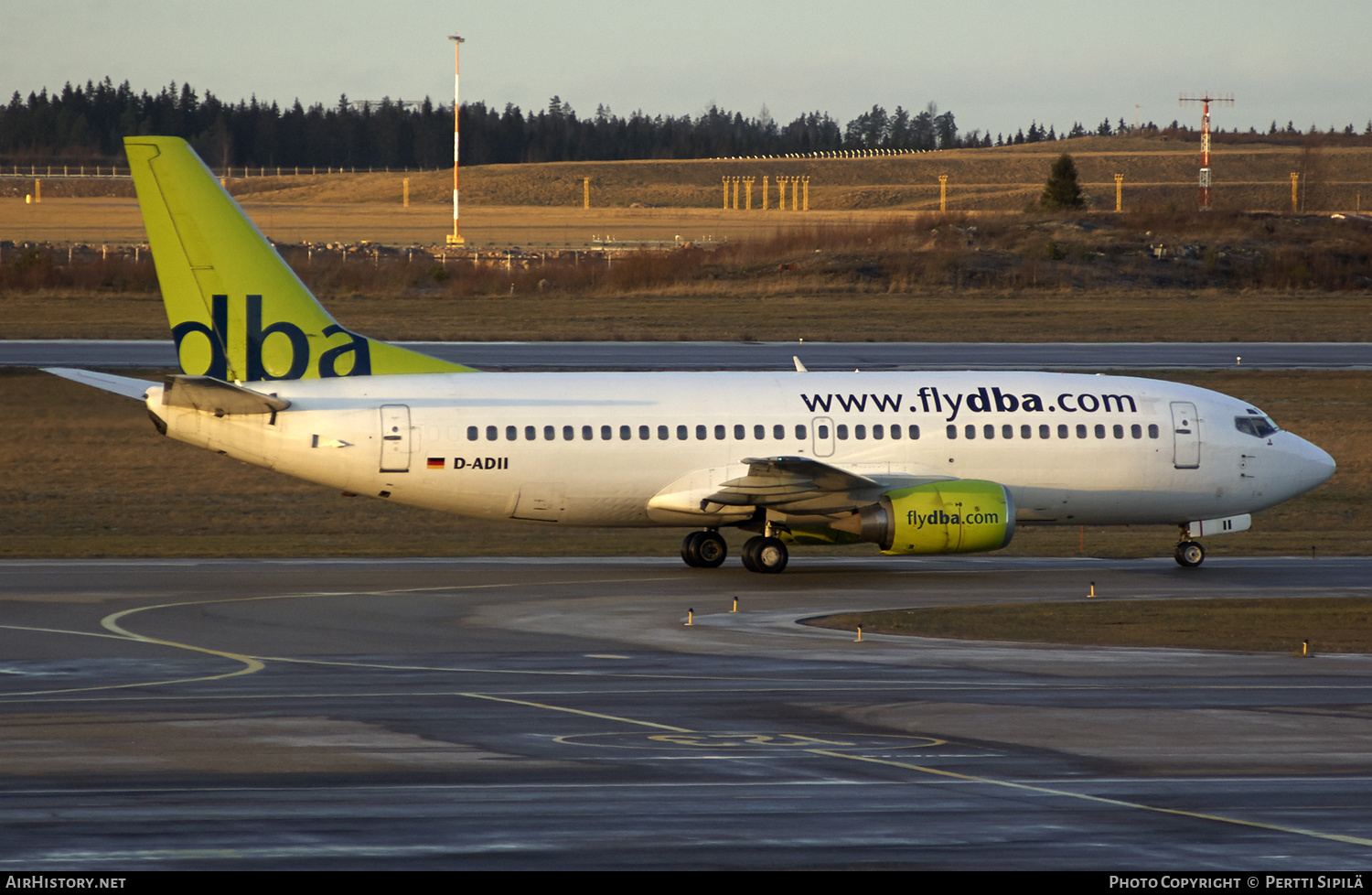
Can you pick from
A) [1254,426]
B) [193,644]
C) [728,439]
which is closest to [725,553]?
[728,439]

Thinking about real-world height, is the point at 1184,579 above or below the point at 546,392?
below

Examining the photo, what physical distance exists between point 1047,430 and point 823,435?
15.3ft

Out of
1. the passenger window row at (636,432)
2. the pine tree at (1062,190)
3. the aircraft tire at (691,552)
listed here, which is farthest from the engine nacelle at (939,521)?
the pine tree at (1062,190)

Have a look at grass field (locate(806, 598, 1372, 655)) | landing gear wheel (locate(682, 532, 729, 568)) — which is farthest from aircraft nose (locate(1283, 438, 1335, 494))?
landing gear wheel (locate(682, 532, 729, 568))

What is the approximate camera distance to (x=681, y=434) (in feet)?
105

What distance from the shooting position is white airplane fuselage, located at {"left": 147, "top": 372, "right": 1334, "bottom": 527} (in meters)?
31.0

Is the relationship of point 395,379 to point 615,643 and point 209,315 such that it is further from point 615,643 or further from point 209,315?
point 615,643

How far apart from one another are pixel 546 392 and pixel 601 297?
170 feet

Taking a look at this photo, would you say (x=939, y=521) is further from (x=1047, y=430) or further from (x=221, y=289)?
(x=221, y=289)

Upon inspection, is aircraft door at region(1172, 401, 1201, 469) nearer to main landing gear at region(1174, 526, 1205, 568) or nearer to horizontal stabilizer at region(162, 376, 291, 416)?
main landing gear at region(1174, 526, 1205, 568)

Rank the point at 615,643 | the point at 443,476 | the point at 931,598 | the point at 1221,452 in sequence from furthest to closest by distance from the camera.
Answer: the point at 1221,452 → the point at 443,476 → the point at 931,598 → the point at 615,643

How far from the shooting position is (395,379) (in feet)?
104

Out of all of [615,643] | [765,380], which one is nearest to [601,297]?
[765,380]

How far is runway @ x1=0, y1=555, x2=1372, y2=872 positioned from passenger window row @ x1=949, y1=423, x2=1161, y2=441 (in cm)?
435
